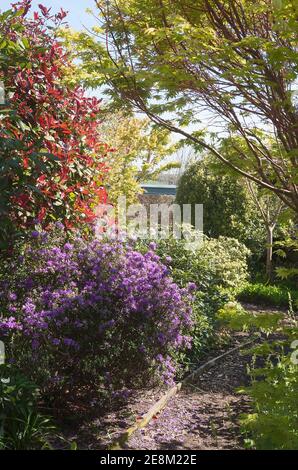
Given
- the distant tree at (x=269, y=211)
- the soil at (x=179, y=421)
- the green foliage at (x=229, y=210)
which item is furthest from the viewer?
the green foliage at (x=229, y=210)

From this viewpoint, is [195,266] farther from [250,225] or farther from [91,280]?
[250,225]

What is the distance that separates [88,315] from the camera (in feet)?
13.6

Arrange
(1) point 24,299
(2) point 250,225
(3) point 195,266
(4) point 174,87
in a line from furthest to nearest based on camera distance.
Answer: (2) point 250,225, (3) point 195,266, (4) point 174,87, (1) point 24,299

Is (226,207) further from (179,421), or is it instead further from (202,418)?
(179,421)

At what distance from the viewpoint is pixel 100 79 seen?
533 centimetres

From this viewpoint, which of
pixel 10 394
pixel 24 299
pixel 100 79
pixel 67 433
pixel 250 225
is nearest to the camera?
pixel 10 394

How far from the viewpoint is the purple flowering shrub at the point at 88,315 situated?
403 centimetres

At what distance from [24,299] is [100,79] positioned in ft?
7.56

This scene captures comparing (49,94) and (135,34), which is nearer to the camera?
(49,94)

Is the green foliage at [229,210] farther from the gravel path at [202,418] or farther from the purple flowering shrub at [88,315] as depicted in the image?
the purple flowering shrub at [88,315]

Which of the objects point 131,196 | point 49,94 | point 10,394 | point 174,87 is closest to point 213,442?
point 10,394

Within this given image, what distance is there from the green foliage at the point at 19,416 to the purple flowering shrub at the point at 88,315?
220 mm

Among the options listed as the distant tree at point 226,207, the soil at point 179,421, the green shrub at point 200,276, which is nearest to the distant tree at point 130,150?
Result: the distant tree at point 226,207

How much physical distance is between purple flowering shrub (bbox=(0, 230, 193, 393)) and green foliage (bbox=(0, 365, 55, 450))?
0.22 meters
